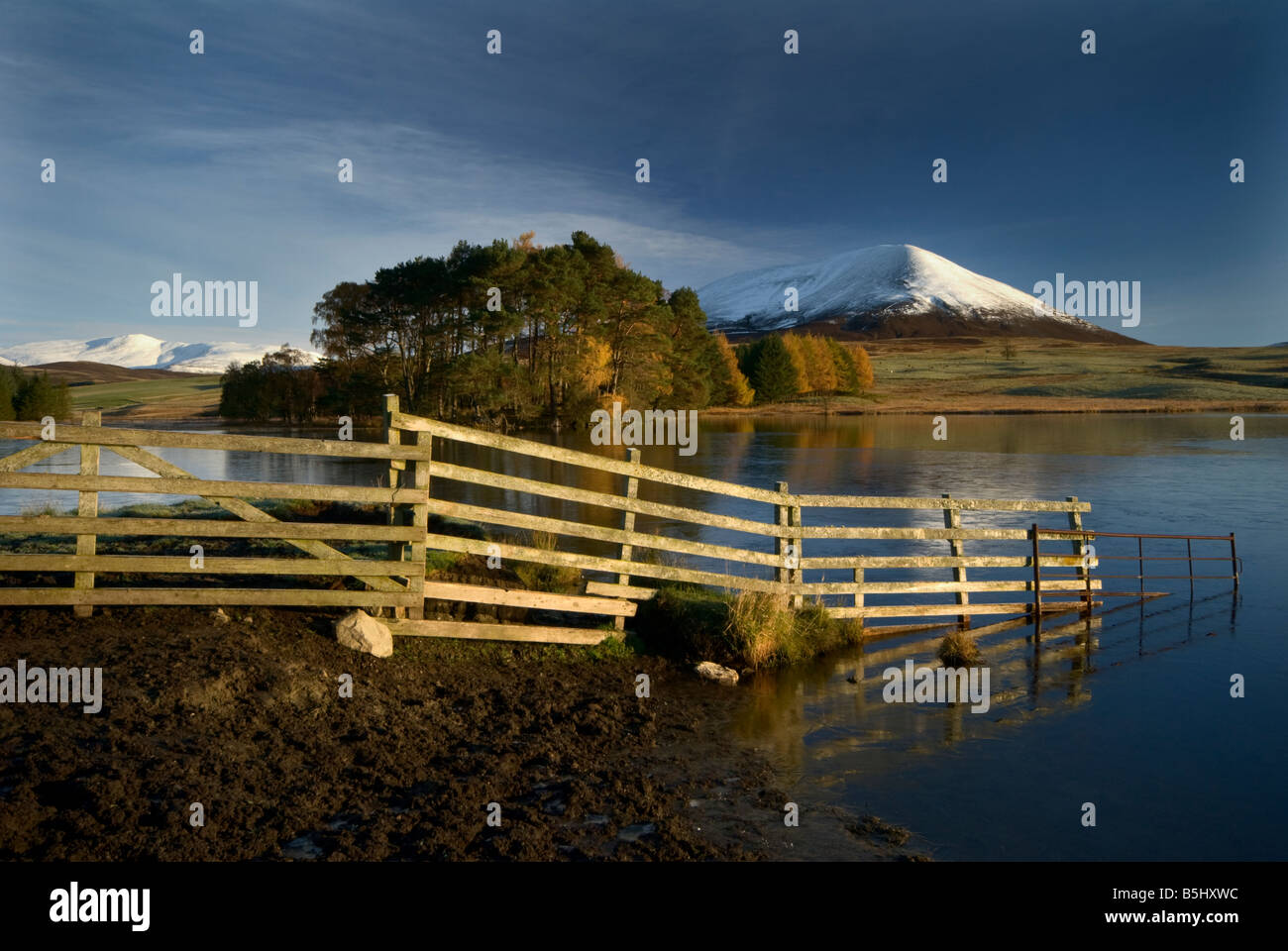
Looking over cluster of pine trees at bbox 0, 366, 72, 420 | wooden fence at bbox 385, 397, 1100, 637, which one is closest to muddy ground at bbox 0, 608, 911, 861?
wooden fence at bbox 385, 397, 1100, 637

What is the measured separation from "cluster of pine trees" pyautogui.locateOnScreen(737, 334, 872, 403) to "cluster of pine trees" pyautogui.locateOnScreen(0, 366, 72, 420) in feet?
251

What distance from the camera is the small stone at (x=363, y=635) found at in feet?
29.1

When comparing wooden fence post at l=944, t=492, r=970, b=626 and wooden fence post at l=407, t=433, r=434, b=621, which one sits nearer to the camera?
wooden fence post at l=407, t=433, r=434, b=621

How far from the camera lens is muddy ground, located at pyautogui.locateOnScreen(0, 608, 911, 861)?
5.50m

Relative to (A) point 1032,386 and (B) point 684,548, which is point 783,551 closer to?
(B) point 684,548

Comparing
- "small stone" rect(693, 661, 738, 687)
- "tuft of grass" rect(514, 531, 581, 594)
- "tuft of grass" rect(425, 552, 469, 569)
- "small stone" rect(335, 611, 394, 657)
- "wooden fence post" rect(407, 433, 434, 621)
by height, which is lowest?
"small stone" rect(693, 661, 738, 687)

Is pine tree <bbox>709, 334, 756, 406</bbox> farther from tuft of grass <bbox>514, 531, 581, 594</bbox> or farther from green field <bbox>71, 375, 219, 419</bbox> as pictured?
tuft of grass <bbox>514, 531, 581, 594</bbox>

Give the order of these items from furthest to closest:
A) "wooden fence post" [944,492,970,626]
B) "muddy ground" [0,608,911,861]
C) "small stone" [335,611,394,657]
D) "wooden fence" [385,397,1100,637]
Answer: "wooden fence post" [944,492,970,626] → "wooden fence" [385,397,1100,637] → "small stone" [335,611,394,657] → "muddy ground" [0,608,911,861]

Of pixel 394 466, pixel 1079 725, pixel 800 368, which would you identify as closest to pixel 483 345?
pixel 394 466

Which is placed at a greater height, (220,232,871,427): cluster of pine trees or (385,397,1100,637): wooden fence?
(220,232,871,427): cluster of pine trees

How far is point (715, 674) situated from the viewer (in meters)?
10.5

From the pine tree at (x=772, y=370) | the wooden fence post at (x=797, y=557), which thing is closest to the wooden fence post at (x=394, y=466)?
the wooden fence post at (x=797, y=557)

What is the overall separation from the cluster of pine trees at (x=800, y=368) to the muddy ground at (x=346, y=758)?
10409 cm
